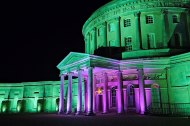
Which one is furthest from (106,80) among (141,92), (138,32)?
(138,32)

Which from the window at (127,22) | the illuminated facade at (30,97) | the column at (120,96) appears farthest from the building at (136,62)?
the illuminated facade at (30,97)

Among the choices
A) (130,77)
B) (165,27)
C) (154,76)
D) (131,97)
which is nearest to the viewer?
(154,76)

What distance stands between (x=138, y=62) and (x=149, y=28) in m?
6.13

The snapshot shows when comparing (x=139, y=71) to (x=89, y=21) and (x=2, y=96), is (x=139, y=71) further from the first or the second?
(x=2, y=96)

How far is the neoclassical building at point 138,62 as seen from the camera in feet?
92.5

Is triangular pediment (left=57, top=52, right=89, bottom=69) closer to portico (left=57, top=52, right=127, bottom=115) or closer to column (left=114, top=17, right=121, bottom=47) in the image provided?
portico (left=57, top=52, right=127, bottom=115)

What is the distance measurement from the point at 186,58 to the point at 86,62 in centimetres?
1171

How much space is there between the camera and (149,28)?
32750 mm

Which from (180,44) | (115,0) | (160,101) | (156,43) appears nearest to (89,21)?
(115,0)

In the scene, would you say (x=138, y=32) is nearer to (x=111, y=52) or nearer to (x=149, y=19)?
(x=149, y=19)

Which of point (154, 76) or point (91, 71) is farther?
point (154, 76)

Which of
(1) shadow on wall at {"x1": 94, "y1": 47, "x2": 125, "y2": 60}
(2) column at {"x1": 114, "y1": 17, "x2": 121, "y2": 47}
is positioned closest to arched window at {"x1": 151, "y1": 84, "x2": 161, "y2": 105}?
(1) shadow on wall at {"x1": 94, "y1": 47, "x2": 125, "y2": 60}

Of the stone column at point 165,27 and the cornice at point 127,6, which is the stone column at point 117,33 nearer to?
the cornice at point 127,6

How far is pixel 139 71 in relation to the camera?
2928cm
